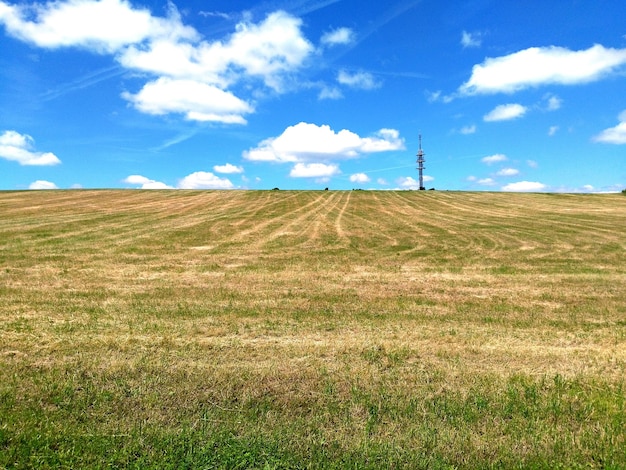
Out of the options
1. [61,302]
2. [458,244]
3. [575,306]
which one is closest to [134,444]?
[61,302]

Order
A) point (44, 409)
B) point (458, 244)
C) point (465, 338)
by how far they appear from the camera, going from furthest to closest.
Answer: point (458, 244)
point (465, 338)
point (44, 409)

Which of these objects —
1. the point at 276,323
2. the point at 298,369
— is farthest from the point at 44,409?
the point at 276,323

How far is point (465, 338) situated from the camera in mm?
7391

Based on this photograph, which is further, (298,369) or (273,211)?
(273,211)

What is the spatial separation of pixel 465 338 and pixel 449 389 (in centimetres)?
214

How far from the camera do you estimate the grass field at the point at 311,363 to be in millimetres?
4332

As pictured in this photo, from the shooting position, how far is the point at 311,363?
6.22 m

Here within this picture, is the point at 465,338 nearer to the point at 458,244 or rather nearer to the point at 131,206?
the point at 458,244

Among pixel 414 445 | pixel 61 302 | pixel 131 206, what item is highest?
pixel 131 206

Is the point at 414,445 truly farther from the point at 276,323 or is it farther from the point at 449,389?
the point at 276,323

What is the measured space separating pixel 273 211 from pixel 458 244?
18.8m

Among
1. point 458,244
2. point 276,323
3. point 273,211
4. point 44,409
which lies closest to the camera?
point 44,409

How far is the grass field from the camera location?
4.33 meters

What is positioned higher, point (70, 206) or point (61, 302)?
point (70, 206)
